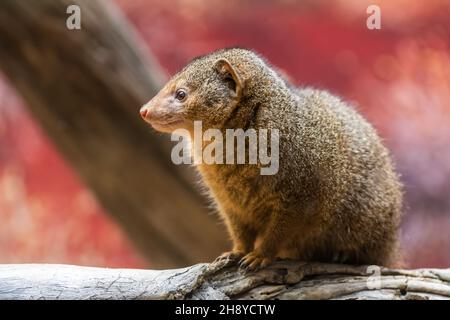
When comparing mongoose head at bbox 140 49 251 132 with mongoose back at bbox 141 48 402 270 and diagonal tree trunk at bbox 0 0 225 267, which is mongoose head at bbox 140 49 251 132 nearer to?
mongoose back at bbox 141 48 402 270

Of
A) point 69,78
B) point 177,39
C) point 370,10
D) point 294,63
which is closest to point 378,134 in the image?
point 370,10

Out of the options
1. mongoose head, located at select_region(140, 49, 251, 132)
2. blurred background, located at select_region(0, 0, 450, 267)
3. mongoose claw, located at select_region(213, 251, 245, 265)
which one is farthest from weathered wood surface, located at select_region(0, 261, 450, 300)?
blurred background, located at select_region(0, 0, 450, 267)

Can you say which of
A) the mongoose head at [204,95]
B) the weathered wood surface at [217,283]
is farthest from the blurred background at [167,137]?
the weathered wood surface at [217,283]

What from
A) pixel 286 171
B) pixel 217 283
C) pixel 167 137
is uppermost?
pixel 167 137

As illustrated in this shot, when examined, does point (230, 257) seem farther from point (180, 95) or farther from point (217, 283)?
point (180, 95)

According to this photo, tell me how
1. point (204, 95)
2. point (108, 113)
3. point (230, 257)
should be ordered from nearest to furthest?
point (204, 95) → point (230, 257) → point (108, 113)

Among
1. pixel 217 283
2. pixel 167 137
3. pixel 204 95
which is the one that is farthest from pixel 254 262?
pixel 167 137
